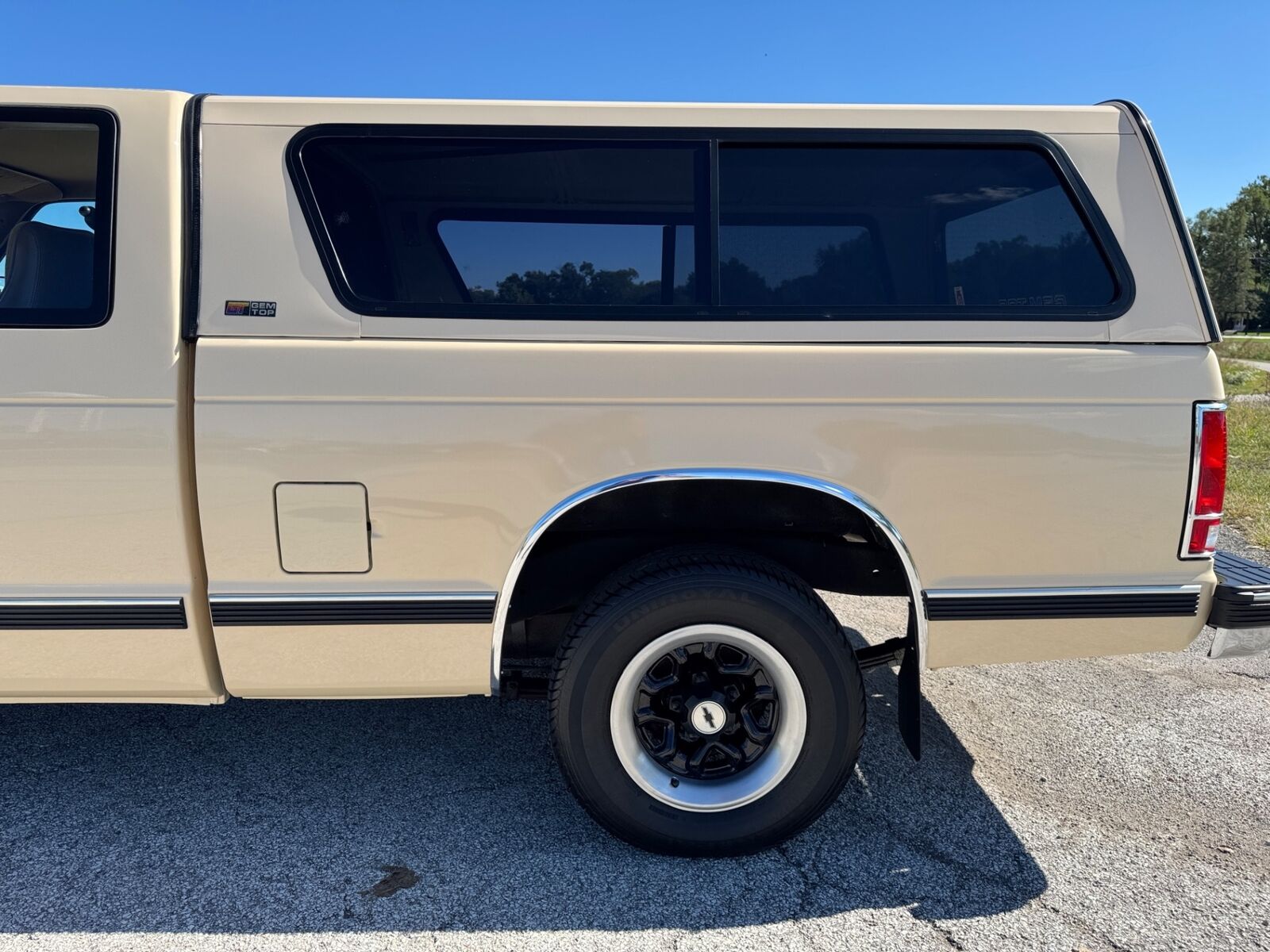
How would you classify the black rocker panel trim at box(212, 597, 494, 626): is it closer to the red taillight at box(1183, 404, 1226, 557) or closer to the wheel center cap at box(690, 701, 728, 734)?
the wheel center cap at box(690, 701, 728, 734)

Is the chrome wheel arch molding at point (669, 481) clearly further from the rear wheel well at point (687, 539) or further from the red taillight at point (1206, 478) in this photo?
the red taillight at point (1206, 478)

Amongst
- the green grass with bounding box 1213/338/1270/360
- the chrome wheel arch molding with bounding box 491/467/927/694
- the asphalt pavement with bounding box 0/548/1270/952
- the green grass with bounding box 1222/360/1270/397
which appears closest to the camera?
the asphalt pavement with bounding box 0/548/1270/952

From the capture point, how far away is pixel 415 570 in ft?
8.05

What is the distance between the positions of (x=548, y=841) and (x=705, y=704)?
650mm

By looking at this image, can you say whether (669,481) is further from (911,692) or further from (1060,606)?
(1060,606)

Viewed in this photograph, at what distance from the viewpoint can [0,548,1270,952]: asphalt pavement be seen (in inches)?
91.4

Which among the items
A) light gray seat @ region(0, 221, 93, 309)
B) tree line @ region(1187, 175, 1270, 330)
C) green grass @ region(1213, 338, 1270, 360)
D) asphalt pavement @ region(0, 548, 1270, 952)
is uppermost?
tree line @ region(1187, 175, 1270, 330)

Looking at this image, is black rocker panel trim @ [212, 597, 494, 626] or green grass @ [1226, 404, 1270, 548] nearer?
black rocker panel trim @ [212, 597, 494, 626]

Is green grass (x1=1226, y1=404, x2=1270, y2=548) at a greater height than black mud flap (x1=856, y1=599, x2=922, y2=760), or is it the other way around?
green grass (x1=1226, y1=404, x2=1270, y2=548)

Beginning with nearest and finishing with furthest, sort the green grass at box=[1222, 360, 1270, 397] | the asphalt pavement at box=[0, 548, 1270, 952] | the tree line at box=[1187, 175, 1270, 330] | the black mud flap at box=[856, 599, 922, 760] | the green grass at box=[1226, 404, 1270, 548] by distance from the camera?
1. the asphalt pavement at box=[0, 548, 1270, 952]
2. the black mud flap at box=[856, 599, 922, 760]
3. the green grass at box=[1226, 404, 1270, 548]
4. the green grass at box=[1222, 360, 1270, 397]
5. the tree line at box=[1187, 175, 1270, 330]

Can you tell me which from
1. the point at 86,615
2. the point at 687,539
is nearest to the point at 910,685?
the point at 687,539

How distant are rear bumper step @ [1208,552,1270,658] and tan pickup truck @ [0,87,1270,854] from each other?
1cm

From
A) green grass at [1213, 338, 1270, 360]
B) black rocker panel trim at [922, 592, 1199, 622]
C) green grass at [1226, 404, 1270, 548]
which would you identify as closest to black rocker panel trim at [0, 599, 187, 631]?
black rocker panel trim at [922, 592, 1199, 622]

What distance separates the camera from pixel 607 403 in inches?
94.9
